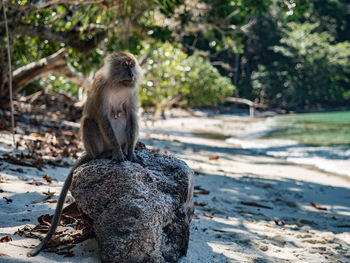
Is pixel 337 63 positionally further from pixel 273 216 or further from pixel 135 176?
pixel 135 176

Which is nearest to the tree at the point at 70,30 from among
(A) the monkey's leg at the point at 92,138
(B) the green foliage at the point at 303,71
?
(A) the monkey's leg at the point at 92,138

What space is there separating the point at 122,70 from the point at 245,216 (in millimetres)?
2747

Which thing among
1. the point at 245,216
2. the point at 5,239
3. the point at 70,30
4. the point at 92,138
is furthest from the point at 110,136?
the point at 70,30

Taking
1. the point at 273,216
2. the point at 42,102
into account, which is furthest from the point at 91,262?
the point at 42,102

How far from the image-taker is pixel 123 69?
3582mm

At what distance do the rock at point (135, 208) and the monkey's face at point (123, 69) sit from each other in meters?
0.84

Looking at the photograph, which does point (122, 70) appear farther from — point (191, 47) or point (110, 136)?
point (191, 47)

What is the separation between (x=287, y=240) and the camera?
4.20 m

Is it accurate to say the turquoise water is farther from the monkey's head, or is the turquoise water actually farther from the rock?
the rock

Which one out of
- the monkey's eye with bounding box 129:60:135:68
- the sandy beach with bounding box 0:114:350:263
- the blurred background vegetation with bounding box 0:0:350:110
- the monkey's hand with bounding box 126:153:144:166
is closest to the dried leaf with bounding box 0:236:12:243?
the sandy beach with bounding box 0:114:350:263

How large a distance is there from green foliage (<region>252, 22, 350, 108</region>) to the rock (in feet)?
130

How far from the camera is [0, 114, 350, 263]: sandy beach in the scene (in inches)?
132

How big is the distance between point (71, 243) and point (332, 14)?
46823 millimetres

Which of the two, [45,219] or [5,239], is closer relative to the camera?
[5,239]
